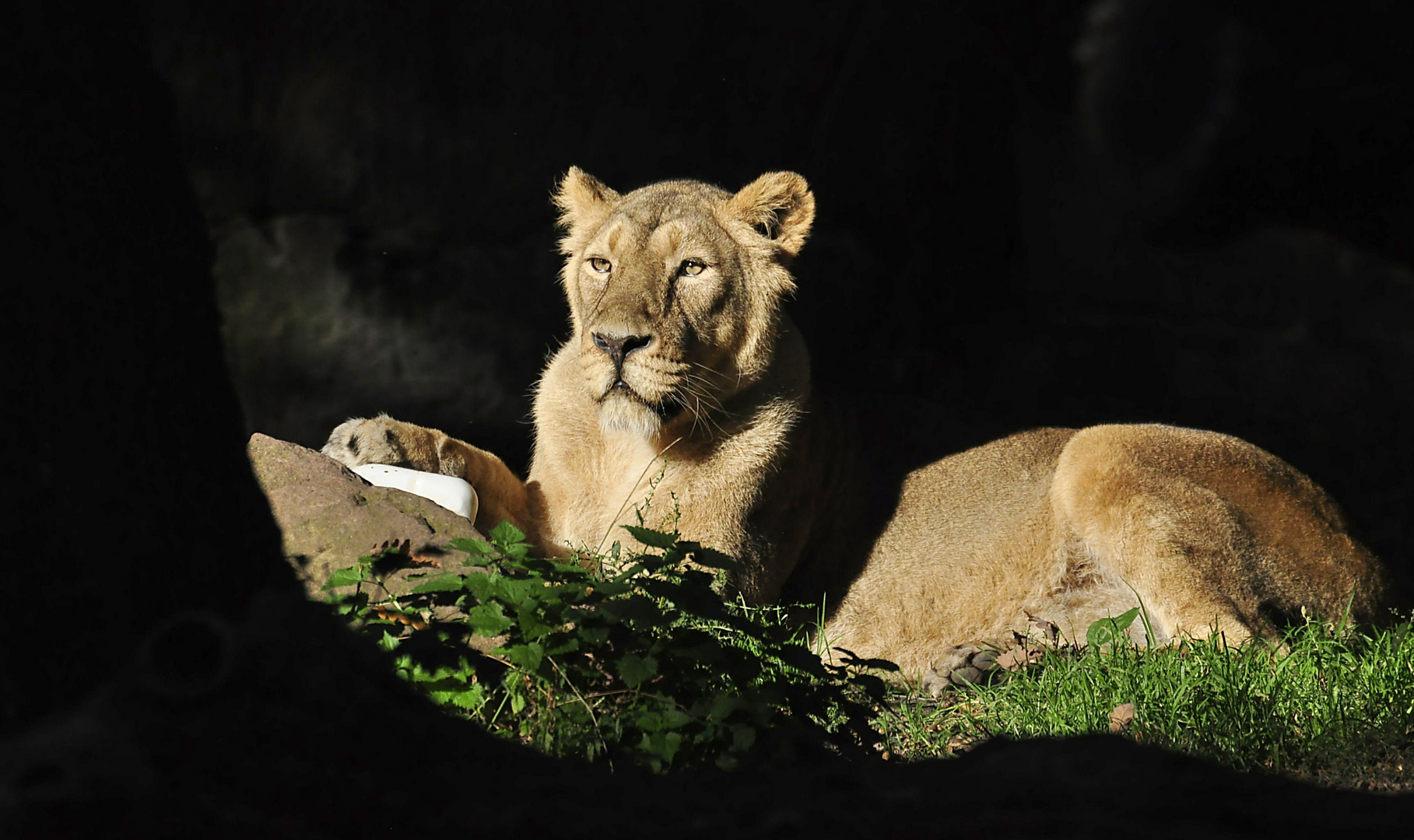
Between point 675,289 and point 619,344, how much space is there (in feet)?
1.55

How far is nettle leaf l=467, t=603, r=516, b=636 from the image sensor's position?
3.04 m

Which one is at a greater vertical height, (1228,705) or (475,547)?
(475,547)

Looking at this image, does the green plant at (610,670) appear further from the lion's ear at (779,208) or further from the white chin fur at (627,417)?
the lion's ear at (779,208)

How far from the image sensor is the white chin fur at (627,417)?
4.97 meters

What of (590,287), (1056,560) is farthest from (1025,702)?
(590,287)

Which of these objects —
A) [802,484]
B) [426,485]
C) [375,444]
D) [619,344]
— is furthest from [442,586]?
[802,484]

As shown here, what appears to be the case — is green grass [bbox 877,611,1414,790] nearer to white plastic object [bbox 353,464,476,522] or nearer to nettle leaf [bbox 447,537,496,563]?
nettle leaf [bbox 447,537,496,563]

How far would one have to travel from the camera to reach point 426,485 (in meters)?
5.17

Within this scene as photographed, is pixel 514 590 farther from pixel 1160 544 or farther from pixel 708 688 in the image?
Answer: pixel 1160 544

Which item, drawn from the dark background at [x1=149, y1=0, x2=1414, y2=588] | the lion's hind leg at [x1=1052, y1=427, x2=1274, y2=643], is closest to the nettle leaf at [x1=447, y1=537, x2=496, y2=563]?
the lion's hind leg at [x1=1052, y1=427, x2=1274, y2=643]

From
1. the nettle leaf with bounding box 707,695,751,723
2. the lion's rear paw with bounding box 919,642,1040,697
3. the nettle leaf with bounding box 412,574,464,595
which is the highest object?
the nettle leaf with bounding box 412,574,464,595

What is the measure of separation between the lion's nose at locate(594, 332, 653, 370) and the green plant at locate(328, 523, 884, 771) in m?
1.68

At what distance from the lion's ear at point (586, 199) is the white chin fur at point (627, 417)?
111 cm

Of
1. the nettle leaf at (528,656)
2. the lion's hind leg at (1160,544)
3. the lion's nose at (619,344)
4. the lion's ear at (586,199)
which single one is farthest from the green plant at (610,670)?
the lion's ear at (586,199)
